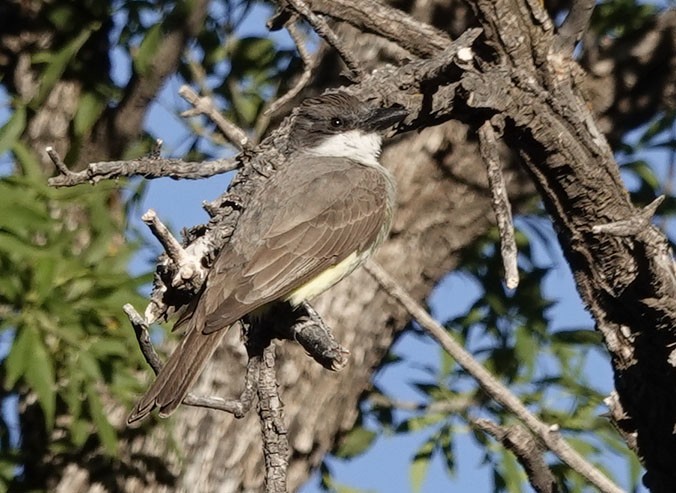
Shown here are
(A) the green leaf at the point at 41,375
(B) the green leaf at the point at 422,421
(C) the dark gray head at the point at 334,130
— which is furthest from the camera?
(B) the green leaf at the point at 422,421

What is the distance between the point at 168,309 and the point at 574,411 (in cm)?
309

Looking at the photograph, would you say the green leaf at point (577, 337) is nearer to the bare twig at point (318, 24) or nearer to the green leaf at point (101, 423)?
the green leaf at point (101, 423)

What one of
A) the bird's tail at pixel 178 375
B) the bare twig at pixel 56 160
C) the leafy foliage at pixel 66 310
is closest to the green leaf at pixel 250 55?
the leafy foliage at pixel 66 310

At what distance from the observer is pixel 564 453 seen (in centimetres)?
360

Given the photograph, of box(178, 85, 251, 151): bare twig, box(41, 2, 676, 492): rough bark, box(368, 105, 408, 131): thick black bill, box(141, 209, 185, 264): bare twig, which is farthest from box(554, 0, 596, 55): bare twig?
box(41, 2, 676, 492): rough bark

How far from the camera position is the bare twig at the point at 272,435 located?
3.59 m

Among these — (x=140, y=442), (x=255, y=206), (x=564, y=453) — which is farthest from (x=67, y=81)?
(x=564, y=453)

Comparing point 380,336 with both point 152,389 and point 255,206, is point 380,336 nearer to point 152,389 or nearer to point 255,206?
point 255,206

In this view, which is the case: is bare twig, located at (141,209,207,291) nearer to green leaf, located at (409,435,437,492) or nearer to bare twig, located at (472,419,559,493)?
bare twig, located at (472,419,559,493)

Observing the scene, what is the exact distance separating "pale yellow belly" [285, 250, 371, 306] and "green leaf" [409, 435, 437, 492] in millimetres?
1819

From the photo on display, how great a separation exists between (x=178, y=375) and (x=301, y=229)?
1.01 m

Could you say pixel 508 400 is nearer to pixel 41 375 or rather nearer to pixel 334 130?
pixel 334 130

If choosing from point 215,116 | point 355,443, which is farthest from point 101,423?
point 215,116

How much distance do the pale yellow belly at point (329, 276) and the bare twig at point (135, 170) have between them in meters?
0.79
